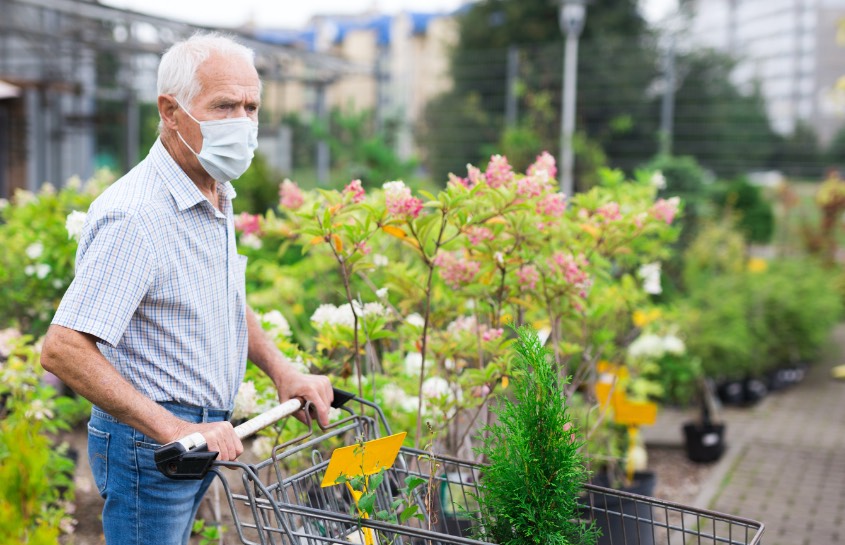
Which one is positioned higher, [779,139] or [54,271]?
[779,139]

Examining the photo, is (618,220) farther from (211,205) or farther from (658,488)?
(658,488)

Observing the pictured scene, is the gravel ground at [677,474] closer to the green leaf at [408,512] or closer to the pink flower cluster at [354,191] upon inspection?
the pink flower cluster at [354,191]

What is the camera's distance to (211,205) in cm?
229

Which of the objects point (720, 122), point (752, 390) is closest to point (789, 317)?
point (752, 390)

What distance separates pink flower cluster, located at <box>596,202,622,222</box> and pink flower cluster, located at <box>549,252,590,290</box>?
284 mm

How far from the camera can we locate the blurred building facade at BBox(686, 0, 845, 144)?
12.6 m

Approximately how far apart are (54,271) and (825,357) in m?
8.61

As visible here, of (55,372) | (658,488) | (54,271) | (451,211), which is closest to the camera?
(55,372)

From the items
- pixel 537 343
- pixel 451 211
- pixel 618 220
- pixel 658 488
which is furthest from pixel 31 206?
pixel 658 488

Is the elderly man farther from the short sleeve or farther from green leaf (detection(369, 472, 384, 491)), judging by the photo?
green leaf (detection(369, 472, 384, 491))

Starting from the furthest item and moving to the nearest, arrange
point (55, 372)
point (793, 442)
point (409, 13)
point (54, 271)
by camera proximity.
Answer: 1. point (409, 13)
2. point (793, 442)
3. point (54, 271)
4. point (55, 372)

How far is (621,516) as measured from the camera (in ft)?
7.14

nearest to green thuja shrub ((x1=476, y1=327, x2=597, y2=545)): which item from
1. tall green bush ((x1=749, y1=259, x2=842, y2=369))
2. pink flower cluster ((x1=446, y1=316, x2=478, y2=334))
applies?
pink flower cluster ((x1=446, y1=316, x2=478, y2=334))

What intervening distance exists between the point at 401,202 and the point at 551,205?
0.61 metres
